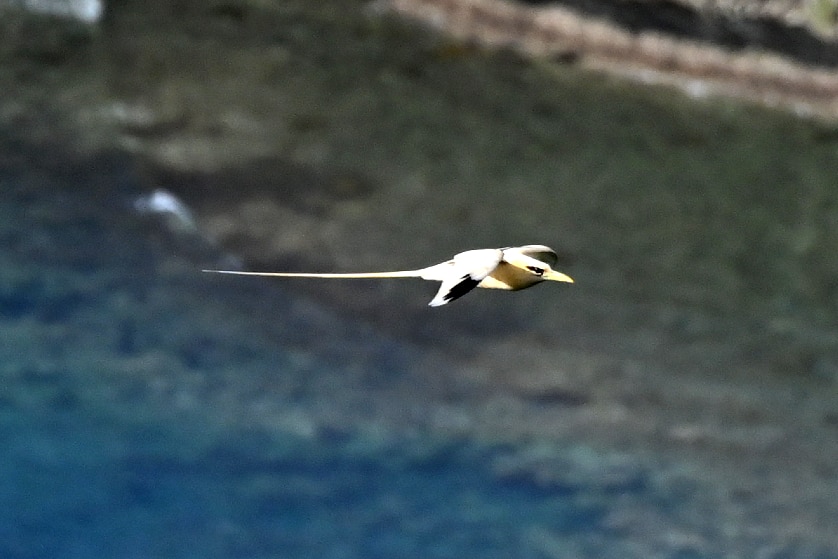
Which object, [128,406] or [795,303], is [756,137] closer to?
[795,303]

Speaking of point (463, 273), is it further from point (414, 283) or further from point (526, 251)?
point (414, 283)

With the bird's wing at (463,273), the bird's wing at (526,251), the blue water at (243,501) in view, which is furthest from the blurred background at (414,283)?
the bird's wing at (463,273)

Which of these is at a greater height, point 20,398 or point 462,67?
point 462,67

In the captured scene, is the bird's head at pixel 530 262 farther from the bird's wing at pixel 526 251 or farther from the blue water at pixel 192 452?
the blue water at pixel 192 452

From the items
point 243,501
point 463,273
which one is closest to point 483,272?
point 463,273

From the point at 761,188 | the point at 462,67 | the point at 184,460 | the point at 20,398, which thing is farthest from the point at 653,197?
the point at 20,398

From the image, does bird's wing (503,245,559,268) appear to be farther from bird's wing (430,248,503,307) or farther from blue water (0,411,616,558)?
blue water (0,411,616,558)

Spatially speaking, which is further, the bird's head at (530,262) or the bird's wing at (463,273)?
the bird's head at (530,262)
